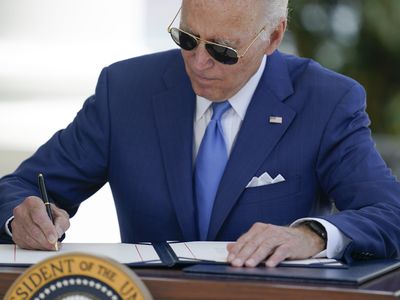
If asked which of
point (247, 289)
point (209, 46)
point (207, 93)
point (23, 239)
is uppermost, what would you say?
point (209, 46)

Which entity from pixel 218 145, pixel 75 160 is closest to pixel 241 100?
pixel 218 145

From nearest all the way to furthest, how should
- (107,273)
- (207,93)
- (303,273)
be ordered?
(107,273), (303,273), (207,93)

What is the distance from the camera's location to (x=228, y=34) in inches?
115

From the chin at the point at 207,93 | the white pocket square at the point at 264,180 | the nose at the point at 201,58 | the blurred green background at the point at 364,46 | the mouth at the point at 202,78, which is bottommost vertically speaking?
the white pocket square at the point at 264,180

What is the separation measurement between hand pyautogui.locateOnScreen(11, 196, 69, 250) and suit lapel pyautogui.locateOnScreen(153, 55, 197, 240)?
0.39 metres

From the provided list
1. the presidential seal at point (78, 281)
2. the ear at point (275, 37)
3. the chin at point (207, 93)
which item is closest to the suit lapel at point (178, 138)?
the chin at point (207, 93)

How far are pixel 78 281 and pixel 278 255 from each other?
0.57m

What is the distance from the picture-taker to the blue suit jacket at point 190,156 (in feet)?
10.0

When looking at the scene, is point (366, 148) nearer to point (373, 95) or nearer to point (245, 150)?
point (245, 150)

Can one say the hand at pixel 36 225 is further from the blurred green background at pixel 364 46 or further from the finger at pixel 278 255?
the blurred green background at pixel 364 46

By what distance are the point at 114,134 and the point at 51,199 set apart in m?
0.27

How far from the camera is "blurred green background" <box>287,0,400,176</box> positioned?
749 cm

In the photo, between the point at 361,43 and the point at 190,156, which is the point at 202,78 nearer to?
the point at 190,156

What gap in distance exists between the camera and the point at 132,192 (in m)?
3.21
